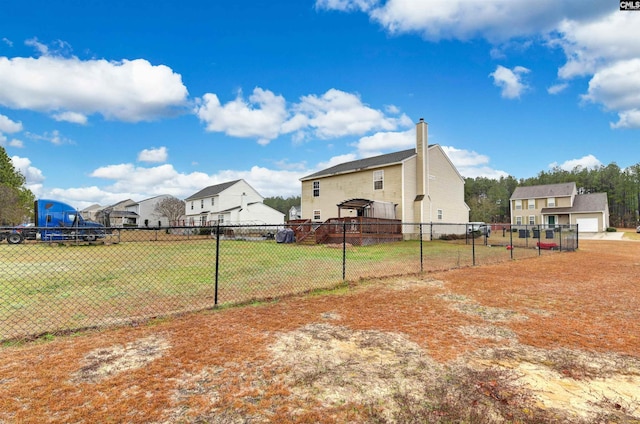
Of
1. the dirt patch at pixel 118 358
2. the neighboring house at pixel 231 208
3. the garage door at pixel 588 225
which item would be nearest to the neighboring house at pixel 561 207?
the garage door at pixel 588 225

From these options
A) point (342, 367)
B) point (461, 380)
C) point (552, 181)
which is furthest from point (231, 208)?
point (552, 181)

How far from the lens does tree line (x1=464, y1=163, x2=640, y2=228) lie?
57875mm

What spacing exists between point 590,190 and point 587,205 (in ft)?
100

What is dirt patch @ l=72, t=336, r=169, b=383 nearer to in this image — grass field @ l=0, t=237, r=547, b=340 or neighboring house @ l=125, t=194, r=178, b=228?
grass field @ l=0, t=237, r=547, b=340

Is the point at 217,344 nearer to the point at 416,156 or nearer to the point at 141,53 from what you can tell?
the point at 141,53

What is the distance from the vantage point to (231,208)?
1582 inches

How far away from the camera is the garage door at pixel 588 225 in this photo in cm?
4034

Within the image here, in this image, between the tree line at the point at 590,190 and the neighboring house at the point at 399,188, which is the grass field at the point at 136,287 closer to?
the neighboring house at the point at 399,188

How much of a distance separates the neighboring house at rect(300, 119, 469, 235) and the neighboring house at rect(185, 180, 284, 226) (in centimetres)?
1168

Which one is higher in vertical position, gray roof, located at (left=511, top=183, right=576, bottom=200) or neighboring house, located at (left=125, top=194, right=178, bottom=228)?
gray roof, located at (left=511, top=183, right=576, bottom=200)

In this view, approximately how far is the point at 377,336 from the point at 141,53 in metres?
16.6

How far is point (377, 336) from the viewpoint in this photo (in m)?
4.01

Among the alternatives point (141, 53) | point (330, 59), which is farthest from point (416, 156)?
point (141, 53)

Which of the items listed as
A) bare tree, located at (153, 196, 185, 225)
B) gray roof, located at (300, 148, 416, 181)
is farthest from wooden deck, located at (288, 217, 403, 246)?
bare tree, located at (153, 196, 185, 225)
